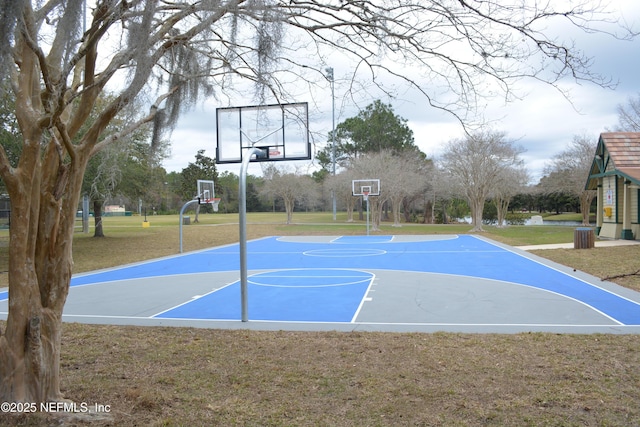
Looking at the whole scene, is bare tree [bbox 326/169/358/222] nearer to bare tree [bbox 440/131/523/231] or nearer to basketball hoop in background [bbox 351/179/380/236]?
basketball hoop in background [bbox 351/179/380/236]

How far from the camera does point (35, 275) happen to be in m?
4.15

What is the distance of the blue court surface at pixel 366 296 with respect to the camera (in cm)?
814

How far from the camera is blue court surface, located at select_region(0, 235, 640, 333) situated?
814cm

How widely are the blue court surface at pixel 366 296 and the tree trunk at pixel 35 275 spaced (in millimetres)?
3914

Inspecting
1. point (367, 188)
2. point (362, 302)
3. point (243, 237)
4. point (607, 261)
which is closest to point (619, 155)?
point (607, 261)

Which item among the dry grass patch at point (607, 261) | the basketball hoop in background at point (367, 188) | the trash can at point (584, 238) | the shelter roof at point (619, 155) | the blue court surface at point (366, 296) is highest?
the shelter roof at point (619, 155)

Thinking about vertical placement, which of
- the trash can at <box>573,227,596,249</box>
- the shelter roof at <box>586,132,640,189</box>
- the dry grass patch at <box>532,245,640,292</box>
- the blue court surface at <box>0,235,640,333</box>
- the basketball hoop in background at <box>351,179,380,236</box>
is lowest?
the blue court surface at <box>0,235,640,333</box>

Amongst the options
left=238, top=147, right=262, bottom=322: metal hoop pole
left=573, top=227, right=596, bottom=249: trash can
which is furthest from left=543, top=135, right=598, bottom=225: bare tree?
left=238, top=147, right=262, bottom=322: metal hoop pole

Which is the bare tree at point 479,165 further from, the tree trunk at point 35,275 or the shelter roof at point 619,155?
the tree trunk at point 35,275

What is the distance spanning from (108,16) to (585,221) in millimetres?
40377

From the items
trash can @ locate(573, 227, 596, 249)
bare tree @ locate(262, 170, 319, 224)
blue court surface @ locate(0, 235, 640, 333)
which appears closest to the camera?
blue court surface @ locate(0, 235, 640, 333)

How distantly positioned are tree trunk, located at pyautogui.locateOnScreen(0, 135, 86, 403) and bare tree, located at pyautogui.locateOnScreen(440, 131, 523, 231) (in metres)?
29.2

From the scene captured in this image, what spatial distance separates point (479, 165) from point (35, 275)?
3093 centimetres

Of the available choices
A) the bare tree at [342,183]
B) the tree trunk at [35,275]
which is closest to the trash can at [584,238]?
the tree trunk at [35,275]
